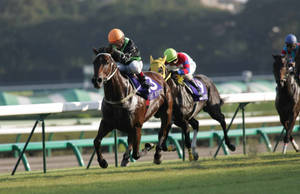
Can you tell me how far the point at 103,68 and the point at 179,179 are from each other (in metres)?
1.37

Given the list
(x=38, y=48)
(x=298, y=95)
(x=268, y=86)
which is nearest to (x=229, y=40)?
(x=38, y=48)

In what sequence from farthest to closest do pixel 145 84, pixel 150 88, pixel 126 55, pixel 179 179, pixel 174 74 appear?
pixel 174 74
pixel 150 88
pixel 145 84
pixel 126 55
pixel 179 179

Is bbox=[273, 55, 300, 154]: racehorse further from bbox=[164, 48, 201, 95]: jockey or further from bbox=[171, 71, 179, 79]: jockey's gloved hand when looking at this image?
bbox=[171, 71, 179, 79]: jockey's gloved hand

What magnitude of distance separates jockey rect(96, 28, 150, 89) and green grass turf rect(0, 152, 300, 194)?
3.19ft

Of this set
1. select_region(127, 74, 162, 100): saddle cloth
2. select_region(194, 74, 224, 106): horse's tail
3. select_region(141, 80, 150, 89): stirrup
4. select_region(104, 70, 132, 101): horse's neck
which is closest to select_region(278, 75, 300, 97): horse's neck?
select_region(194, 74, 224, 106): horse's tail

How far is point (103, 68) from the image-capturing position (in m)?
7.42

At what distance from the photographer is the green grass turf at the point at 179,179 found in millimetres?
6082

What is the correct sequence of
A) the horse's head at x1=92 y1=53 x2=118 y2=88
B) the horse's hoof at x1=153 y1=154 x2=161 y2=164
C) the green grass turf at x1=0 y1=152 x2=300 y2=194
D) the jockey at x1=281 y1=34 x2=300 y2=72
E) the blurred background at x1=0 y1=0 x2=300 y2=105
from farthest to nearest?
the blurred background at x1=0 y1=0 x2=300 y2=105 < the jockey at x1=281 y1=34 x2=300 y2=72 < the horse's hoof at x1=153 y1=154 x2=161 y2=164 < the horse's head at x1=92 y1=53 x2=118 y2=88 < the green grass turf at x1=0 y1=152 x2=300 y2=194

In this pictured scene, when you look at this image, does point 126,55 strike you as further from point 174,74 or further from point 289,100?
point 289,100

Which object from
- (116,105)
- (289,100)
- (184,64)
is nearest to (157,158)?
(116,105)

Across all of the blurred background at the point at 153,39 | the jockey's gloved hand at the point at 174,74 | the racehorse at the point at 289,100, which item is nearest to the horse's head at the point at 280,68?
the racehorse at the point at 289,100

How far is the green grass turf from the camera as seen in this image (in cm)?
608

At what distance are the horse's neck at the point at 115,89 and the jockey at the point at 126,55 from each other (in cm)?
29

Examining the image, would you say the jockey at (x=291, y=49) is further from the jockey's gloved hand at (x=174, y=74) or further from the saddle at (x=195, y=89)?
the jockey's gloved hand at (x=174, y=74)
